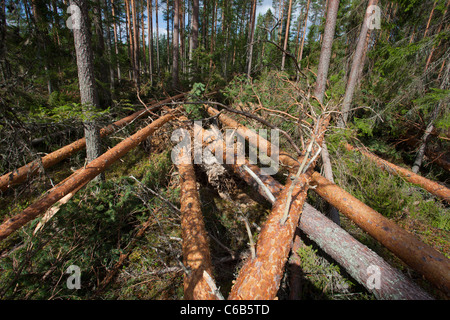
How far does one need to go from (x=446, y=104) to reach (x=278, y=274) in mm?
5771

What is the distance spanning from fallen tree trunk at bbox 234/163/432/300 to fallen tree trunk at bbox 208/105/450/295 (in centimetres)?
21

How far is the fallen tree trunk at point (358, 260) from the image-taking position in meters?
2.07

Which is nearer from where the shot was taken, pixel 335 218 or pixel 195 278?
pixel 195 278

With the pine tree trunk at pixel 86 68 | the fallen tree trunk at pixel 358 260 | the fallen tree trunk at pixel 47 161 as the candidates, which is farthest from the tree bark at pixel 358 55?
the pine tree trunk at pixel 86 68

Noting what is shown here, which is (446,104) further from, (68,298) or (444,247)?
(68,298)

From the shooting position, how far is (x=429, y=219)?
400 cm

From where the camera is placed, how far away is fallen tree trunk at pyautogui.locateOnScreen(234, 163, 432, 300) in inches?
81.4

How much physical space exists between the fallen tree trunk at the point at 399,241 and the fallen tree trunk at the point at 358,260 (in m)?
0.21

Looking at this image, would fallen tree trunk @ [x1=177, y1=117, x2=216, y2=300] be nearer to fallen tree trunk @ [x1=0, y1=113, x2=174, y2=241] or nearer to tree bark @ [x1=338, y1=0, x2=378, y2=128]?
fallen tree trunk @ [x1=0, y1=113, x2=174, y2=241]

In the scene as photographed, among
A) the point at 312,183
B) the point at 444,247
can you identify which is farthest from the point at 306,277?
the point at 444,247

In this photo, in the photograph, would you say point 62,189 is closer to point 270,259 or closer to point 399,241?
point 270,259

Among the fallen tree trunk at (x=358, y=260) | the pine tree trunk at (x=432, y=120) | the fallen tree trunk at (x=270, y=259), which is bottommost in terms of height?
the fallen tree trunk at (x=358, y=260)

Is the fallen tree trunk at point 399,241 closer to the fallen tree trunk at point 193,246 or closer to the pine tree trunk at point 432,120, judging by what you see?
the fallen tree trunk at point 193,246

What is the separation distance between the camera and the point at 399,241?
2.23 m
